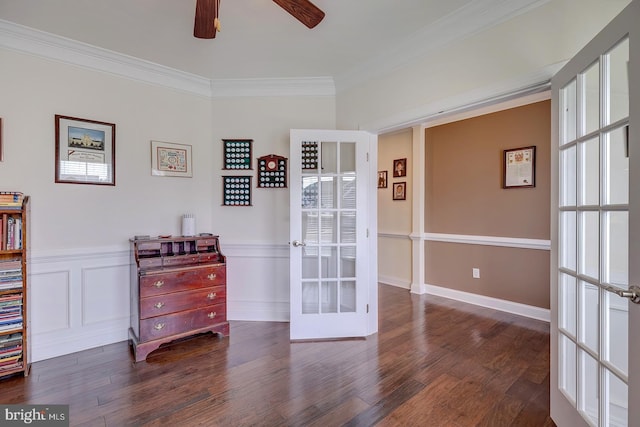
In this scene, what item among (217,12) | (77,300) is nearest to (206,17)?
(217,12)

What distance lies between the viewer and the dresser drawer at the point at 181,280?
8.11 ft

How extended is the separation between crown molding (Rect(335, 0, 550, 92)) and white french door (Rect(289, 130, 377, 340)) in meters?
0.61

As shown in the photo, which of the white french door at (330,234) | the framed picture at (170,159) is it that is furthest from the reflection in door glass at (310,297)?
the framed picture at (170,159)

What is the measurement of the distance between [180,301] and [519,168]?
150 inches

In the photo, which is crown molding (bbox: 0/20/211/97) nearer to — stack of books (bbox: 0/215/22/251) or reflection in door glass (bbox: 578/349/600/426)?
stack of books (bbox: 0/215/22/251)

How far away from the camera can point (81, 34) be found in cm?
238

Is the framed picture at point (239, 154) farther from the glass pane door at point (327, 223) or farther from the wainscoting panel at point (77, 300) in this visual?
the wainscoting panel at point (77, 300)

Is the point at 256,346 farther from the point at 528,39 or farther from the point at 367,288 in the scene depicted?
the point at 528,39

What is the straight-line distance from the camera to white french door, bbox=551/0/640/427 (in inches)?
44.5

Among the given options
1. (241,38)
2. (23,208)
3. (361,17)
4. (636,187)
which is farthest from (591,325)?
(23,208)

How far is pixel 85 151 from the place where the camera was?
2.60 metres

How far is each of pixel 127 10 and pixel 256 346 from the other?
107 inches

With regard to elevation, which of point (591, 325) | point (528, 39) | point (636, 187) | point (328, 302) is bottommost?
point (328, 302)

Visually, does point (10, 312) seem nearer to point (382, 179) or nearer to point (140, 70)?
point (140, 70)
